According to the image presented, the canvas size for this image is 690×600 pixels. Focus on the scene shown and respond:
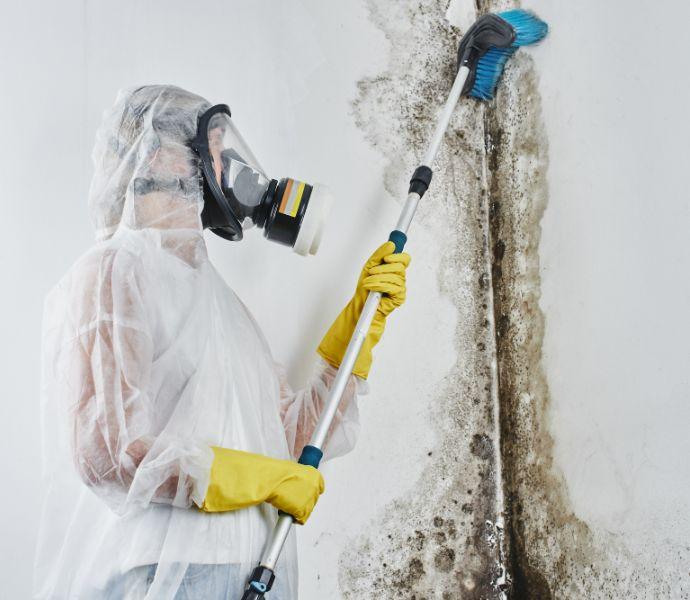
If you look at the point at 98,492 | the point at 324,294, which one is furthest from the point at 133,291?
the point at 324,294

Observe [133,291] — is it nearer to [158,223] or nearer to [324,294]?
[158,223]

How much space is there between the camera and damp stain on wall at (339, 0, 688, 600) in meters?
1.47

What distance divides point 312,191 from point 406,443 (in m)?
0.62

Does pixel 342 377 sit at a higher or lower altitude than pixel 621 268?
lower

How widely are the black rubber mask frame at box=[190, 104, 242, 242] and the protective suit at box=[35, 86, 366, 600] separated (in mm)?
17

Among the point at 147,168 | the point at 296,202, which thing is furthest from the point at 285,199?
the point at 147,168

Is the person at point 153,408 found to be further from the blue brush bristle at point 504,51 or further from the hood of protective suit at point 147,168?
the blue brush bristle at point 504,51

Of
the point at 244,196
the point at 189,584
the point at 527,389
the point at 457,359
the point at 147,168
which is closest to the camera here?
the point at 189,584

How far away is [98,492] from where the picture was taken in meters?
1.00

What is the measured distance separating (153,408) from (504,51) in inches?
45.8

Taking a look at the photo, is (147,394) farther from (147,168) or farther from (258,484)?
(147,168)

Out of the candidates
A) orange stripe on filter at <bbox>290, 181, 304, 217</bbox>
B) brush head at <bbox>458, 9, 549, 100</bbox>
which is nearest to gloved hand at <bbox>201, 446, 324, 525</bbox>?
orange stripe on filter at <bbox>290, 181, 304, 217</bbox>

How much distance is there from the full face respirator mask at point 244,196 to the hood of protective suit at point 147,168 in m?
0.03

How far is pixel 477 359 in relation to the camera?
5.43 feet
